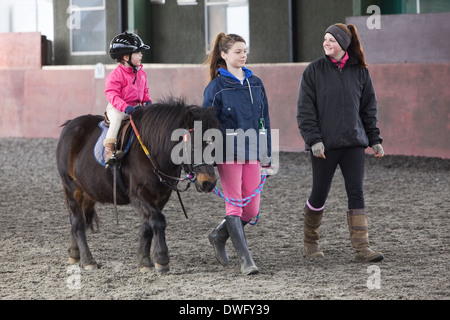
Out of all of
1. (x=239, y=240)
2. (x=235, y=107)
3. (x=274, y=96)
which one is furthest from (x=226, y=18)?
(x=239, y=240)

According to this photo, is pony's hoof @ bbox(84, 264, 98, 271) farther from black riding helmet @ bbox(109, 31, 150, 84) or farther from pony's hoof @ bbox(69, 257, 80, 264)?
black riding helmet @ bbox(109, 31, 150, 84)

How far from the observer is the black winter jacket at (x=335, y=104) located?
540 centimetres

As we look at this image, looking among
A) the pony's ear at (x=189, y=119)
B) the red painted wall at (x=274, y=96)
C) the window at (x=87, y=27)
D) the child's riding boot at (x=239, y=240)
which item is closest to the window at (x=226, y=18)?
the red painted wall at (x=274, y=96)

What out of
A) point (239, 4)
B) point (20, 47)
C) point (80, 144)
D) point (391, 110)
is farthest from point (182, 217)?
point (20, 47)

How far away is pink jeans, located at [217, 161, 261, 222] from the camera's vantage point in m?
5.11

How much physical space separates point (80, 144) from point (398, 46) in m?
8.16

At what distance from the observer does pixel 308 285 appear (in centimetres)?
478

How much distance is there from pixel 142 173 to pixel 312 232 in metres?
1.40

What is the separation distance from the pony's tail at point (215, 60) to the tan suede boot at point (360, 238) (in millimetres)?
1412

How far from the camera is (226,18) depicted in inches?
618

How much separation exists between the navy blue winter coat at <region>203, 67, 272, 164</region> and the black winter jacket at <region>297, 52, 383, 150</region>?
0.44 metres

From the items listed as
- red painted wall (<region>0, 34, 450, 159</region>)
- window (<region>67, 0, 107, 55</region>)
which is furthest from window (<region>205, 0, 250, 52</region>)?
window (<region>67, 0, 107, 55</region>)

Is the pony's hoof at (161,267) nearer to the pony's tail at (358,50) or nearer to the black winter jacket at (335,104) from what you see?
the black winter jacket at (335,104)
